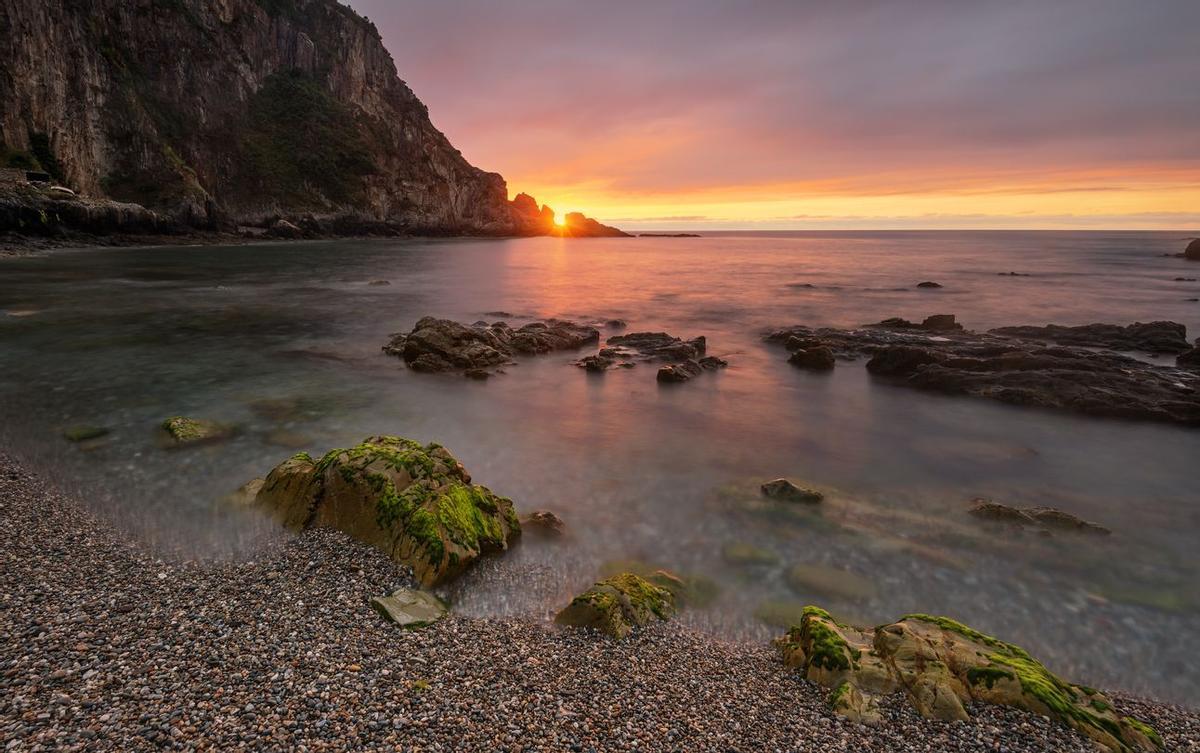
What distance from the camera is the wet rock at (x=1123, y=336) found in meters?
22.8

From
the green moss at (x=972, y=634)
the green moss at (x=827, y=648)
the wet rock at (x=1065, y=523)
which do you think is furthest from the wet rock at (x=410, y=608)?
the wet rock at (x=1065, y=523)

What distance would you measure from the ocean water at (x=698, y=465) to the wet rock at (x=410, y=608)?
0.40 metres

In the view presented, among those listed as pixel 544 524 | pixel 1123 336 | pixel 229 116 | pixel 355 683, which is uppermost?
pixel 229 116

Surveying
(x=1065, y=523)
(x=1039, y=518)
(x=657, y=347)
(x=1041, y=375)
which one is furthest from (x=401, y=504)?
(x=1041, y=375)

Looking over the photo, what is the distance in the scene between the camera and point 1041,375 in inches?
709

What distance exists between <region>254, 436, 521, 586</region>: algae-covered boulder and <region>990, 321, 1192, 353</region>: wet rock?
27.2 meters

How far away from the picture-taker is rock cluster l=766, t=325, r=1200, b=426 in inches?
638

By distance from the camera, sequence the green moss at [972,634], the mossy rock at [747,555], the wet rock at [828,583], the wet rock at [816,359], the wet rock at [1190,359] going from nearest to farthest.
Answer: the green moss at [972,634] → the wet rock at [828,583] → the mossy rock at [747,555] → the wet rock at [1190,359] → the wet rock at [816,359]

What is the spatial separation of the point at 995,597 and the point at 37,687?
36.0 feet

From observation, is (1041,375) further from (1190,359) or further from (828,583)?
(828,583)

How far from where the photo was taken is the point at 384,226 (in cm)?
11606

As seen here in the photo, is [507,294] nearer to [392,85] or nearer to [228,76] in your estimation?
[228,76]

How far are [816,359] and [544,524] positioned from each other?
16144 mm

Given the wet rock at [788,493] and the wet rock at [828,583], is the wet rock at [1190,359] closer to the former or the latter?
the wet rock at [788,493]
